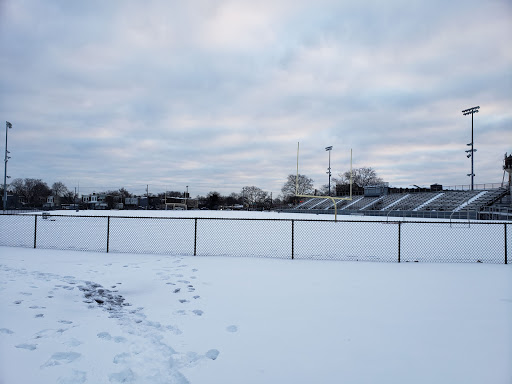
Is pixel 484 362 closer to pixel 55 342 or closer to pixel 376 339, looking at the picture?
pixel 376 339

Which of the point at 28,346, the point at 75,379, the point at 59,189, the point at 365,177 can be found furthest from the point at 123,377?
the point at 59,189

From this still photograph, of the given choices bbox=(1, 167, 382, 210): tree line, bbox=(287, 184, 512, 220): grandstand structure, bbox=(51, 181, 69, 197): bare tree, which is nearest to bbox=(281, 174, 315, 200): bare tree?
bbox=(1, 167, 382, 210): tree line

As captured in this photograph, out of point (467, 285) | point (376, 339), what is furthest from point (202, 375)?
point (467, 285)

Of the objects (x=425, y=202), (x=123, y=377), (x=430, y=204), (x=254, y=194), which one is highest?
(x=254, y=194)

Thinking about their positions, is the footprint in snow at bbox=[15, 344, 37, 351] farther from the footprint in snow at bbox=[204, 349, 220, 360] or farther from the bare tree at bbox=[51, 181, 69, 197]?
the bare tree at bbox=[51, 181, 69, 197]

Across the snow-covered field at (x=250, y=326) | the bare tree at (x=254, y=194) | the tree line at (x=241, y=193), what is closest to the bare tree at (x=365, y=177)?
the tree line at (x=241, y=193)

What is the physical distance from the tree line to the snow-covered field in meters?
84.0

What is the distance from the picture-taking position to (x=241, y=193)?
4998 inches

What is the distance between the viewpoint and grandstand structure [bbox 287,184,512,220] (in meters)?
36.4

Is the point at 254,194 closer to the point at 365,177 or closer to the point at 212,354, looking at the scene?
the point at 365,177

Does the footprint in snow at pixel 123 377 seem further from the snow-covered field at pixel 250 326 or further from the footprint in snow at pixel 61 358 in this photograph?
the footprint in snow at pixel 61 358

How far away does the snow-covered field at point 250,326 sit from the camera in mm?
3355

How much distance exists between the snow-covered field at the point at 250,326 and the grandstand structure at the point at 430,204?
2764 centimetres

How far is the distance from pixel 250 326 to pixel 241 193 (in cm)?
12256
